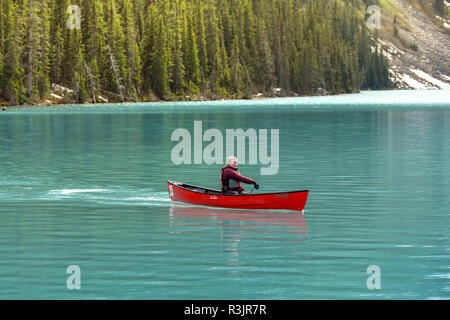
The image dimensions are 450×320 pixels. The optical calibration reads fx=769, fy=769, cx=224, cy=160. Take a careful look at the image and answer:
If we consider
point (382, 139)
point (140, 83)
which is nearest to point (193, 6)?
point (140, 83)

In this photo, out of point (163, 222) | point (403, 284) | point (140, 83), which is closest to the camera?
point (403, 284)

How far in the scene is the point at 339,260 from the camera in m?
18.8

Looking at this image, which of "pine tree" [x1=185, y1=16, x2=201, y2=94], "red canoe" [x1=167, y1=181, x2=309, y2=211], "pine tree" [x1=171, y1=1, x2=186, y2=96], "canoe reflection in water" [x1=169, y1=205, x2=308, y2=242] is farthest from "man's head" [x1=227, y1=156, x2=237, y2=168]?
"pine tree" [x1=185, y1=16, x2=201, y2=94]

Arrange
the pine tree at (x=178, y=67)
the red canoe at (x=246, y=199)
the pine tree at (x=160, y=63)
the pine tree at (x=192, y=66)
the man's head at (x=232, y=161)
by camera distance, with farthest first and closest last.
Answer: the pine tree at (x=192, y=66) < the pine tree at (x=178, y=67) < the pine tree at (x=160, y=63) < the man's head at (x=232, y=161) < the red canoe at (x=246, y=199)

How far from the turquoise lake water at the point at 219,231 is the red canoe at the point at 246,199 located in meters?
0.33

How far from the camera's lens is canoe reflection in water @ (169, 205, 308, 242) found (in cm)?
2222

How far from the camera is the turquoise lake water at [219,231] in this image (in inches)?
653

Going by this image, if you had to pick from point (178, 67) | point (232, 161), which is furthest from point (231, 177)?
point (178, 67)

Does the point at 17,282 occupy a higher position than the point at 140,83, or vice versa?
the point at 140,83

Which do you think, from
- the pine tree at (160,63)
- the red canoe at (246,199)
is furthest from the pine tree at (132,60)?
the red canoe at (246,199)

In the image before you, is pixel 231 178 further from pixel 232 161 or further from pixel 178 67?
pixel 178 67

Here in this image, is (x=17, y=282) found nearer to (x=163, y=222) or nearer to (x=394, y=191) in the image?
(x=163, y=222)

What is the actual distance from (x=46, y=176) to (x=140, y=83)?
398ft

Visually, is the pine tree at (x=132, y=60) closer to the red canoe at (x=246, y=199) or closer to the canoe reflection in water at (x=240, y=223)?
the red canoe at (x=246, y=199)
